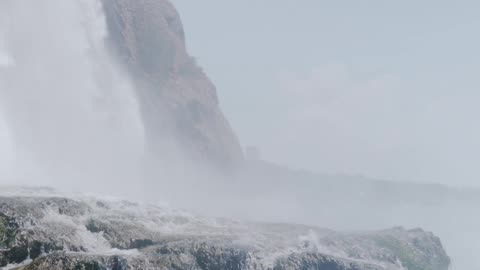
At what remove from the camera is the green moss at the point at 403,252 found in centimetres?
9594

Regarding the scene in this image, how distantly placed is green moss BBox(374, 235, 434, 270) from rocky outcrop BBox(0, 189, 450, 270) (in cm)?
1828

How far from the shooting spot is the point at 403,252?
330ft

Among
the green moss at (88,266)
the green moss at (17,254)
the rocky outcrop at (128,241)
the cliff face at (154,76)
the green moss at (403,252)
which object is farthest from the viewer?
the cliff face at (154,76)

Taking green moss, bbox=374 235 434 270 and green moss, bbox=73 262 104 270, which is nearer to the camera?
green moss, bbox=73 262 104 270

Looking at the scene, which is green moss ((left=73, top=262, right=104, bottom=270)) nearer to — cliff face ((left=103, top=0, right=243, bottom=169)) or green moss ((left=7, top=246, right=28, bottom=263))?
green moss ((left=7, top=246, right=28, bottom=263))

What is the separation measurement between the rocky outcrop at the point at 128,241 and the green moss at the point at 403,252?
18.3m

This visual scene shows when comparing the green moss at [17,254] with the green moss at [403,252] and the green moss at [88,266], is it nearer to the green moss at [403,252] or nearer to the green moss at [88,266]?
the green moss at [88,266]

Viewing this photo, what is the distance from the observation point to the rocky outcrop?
158 feet

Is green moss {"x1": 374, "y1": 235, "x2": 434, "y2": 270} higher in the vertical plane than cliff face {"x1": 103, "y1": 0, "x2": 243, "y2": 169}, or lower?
lower

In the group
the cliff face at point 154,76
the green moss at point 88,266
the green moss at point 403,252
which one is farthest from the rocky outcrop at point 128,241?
the cliff face at point 154,76

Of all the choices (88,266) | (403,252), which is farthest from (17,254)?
(403,252)

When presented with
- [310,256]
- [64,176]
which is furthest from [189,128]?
[310,256]

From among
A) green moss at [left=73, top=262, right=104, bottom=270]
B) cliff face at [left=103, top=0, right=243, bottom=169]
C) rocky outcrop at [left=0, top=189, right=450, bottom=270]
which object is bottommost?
green moss at [left=73, top=262, right=104, bottom=270]

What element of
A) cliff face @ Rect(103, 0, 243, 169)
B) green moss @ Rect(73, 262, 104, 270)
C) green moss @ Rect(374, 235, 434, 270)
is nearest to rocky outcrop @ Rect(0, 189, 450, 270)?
green moss @ Rect(73, 262, 104, 270)
